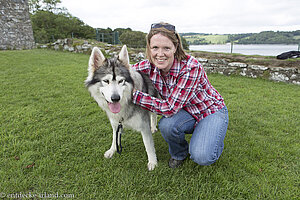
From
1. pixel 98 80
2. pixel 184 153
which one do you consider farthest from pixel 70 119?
pixel 184 153

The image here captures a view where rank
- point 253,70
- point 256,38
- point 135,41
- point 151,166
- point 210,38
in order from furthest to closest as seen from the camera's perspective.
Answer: point 135,41 → point 210,38 → point 256,38 → point 253,70 → point 151,166

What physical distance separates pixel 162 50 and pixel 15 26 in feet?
60.1

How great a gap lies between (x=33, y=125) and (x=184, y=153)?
2.79m

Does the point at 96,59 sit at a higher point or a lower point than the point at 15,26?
lower

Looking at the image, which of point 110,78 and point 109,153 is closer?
point 110,78

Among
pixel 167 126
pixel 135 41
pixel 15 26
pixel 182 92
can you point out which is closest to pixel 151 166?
pixel 167 126

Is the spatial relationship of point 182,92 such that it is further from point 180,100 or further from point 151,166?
point 151,166

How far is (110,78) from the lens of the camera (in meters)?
1.96

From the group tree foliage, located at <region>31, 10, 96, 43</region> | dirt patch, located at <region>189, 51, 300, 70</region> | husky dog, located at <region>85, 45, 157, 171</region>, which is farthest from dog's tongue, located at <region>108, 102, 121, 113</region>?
tree foliage, located at <region>31, 10, 96, 43</region>

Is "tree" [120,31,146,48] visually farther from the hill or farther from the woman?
the woman

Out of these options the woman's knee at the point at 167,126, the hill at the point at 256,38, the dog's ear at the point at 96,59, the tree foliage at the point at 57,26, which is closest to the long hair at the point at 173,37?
the dog's ear at the point at 96,59

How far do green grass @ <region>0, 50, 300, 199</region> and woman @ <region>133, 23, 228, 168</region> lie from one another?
36cm

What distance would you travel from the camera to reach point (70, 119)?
3.61 meters

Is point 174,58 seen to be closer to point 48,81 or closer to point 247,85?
point 247,85
